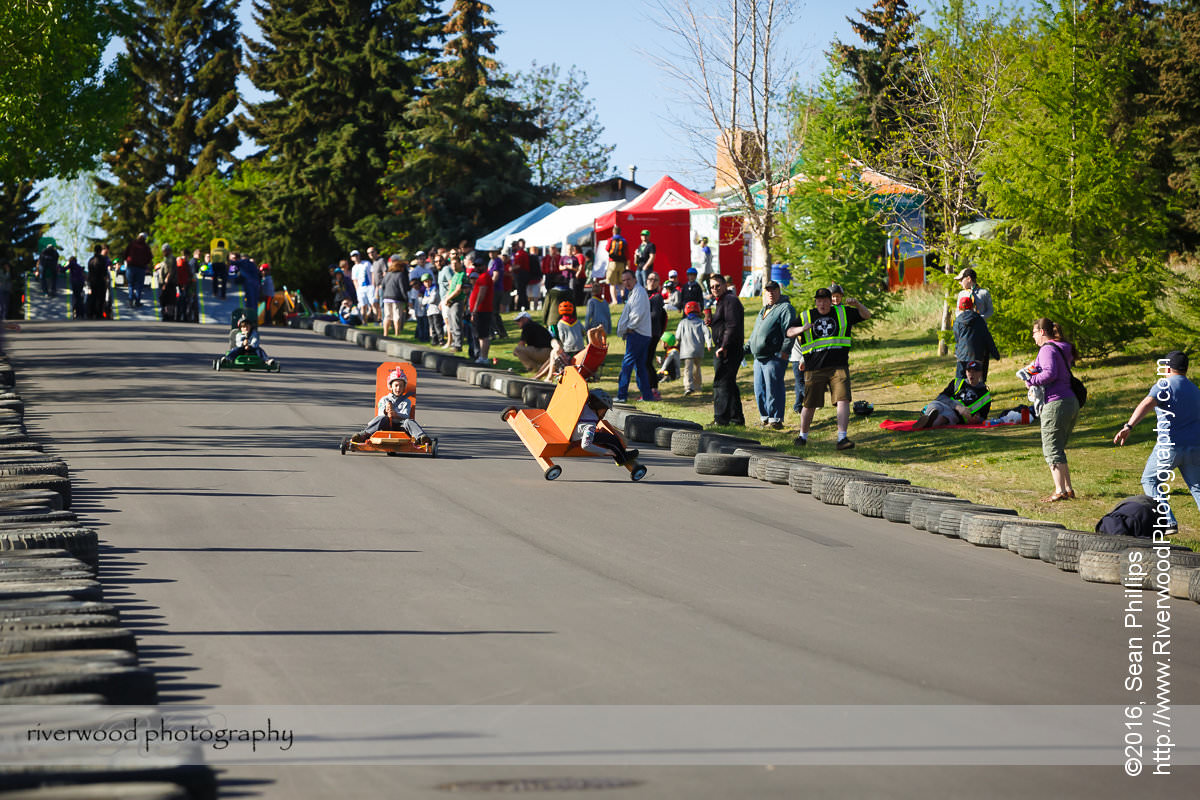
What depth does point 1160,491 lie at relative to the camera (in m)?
10.6

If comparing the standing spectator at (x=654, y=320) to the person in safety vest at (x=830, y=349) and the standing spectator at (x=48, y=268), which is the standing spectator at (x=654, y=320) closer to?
the person in safety vest at (x=830, y=349)

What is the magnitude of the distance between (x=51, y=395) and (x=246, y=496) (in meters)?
9.74

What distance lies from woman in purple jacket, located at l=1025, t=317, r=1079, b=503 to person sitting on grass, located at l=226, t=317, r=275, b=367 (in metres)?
15.8

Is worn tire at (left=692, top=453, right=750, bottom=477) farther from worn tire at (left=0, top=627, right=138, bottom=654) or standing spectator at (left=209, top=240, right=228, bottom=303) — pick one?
standing spectator at (left=209, top=240, right=228, bottom=303)

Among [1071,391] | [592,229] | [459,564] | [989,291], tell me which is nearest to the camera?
[459,564]

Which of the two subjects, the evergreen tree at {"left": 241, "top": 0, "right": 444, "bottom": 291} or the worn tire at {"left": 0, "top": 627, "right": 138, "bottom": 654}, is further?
the evergreen tree at {"left": 241, "top": 0, "right": 444, "bottom": 291}

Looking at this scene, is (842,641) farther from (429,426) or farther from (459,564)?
(429,426)

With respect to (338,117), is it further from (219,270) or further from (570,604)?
(570,604)

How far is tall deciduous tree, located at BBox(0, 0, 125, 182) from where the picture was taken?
24688 mm

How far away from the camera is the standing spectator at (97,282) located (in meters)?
35.7

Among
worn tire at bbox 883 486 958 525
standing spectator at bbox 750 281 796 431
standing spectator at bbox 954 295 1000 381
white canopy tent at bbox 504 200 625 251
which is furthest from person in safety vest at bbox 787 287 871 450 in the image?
white canopy tent at bbox 504 200 625 251

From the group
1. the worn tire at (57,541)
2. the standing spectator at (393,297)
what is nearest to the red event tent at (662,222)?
the standing spectator at (393,297)

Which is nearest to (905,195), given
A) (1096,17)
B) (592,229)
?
(1096,17)

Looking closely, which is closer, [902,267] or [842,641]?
[842,641]
